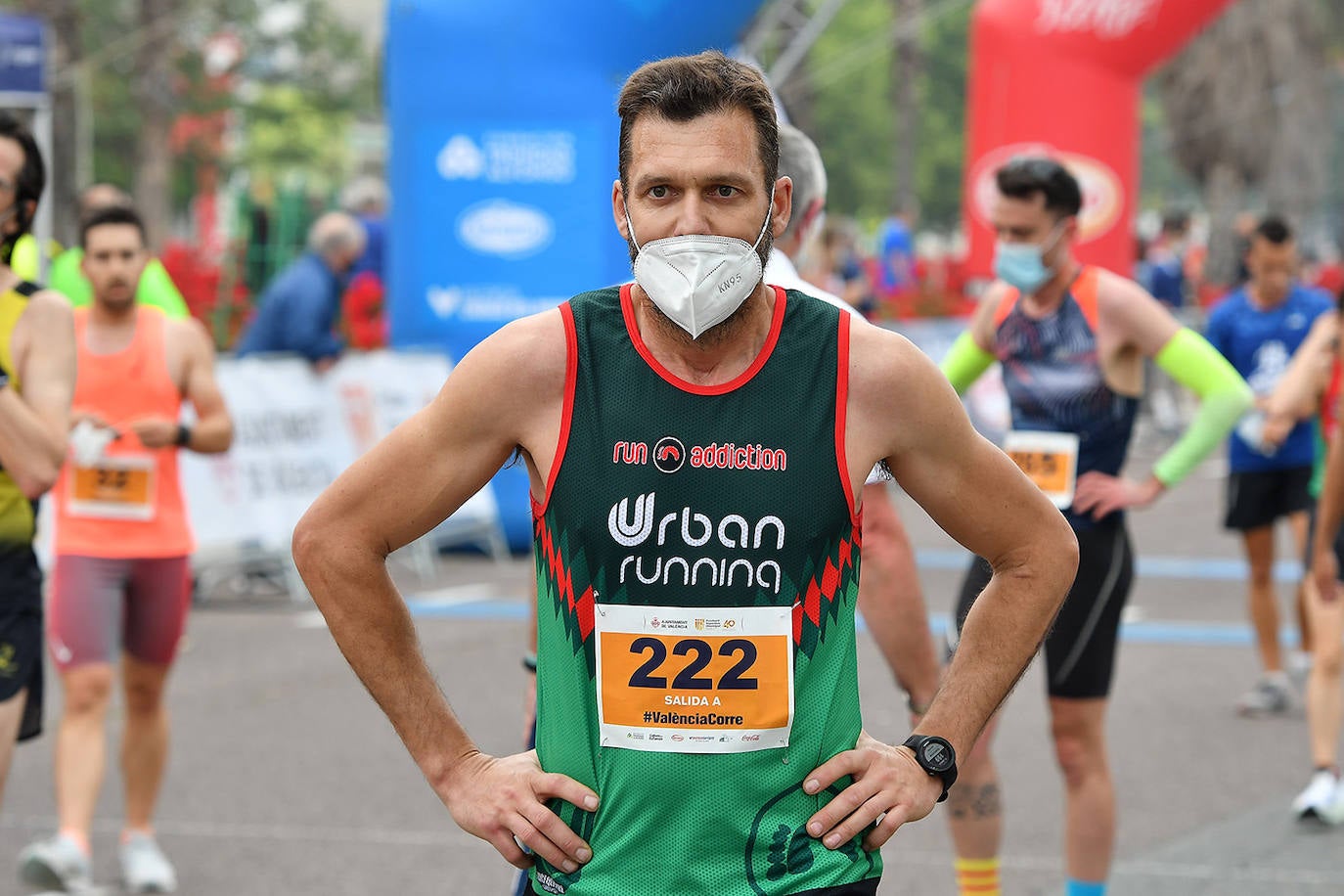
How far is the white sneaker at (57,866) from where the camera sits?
536cm

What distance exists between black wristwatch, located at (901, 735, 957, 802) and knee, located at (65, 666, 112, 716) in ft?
11.9

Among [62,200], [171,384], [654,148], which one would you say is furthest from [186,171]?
[654,148]

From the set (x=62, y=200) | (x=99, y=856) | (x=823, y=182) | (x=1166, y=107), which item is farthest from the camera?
(x=1166, y=107)

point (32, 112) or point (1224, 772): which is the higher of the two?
point (32, 112)

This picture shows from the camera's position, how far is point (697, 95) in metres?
2.50

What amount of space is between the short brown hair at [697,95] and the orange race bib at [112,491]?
3706mm

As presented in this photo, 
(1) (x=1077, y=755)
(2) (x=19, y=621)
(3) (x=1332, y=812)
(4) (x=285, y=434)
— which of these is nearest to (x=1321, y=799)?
(3) (x=1332, y=812)

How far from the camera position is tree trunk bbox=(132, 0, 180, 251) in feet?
69.1

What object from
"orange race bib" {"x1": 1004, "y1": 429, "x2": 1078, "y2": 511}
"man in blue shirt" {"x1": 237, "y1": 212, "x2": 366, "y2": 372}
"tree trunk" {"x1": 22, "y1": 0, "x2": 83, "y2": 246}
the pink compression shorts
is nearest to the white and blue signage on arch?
"man in blue shirt" {"x1": 237, "y1": 212, "x2": 366, "y2": 372}

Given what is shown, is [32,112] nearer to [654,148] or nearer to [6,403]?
[6,403]

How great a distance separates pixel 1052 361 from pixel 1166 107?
3357cm

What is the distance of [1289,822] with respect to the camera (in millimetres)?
6367

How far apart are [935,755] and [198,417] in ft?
13.4

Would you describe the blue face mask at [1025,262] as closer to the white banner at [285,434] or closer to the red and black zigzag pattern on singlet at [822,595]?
the red and black zigzag pattern on singlet at [822,595]
